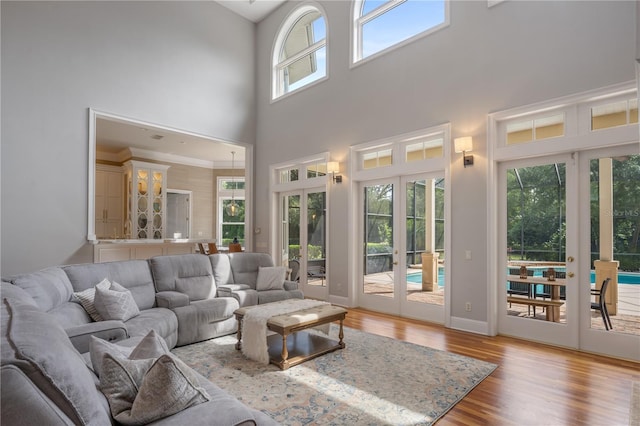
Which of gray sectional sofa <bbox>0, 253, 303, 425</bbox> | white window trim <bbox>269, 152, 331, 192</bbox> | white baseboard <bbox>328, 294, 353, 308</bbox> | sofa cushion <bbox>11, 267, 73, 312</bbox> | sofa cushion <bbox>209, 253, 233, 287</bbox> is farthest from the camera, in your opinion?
white window trim <bbox>269, 152, 331, 192</bbox>

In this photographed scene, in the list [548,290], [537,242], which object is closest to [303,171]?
[537,242]

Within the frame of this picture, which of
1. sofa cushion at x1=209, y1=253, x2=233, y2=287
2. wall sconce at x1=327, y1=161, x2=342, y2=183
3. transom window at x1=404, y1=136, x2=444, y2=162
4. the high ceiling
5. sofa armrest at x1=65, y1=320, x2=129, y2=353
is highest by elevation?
the high ceiling

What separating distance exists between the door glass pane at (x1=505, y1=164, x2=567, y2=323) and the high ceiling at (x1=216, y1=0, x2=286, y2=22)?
584cm

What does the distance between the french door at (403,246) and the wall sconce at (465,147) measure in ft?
1.65

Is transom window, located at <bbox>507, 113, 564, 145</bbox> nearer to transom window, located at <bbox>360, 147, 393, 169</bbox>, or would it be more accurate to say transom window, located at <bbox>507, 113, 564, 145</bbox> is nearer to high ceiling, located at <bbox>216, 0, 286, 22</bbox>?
transom window, located at <bbox>360, 147, 393, 169</bbox>

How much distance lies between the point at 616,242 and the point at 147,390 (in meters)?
4.34

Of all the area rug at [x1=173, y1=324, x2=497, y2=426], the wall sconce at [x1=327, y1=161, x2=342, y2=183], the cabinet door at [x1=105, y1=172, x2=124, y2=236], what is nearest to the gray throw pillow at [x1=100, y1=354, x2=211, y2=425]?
the area rug at [x1=173, y1=324, x2=497, y2=426]

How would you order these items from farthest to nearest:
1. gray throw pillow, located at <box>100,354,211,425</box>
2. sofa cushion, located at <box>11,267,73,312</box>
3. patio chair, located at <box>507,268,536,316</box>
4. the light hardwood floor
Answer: patio chair, located at <box>507,268,536,316</box>
sofa cushion, located at <box>11,267,73,312</box>
the light hardwood floor
gray throw pillow, located at <box>100,354,211,425</box>

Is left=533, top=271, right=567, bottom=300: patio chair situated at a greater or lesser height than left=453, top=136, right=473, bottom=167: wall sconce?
lesser

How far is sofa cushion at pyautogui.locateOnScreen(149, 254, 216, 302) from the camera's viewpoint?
14.2ft

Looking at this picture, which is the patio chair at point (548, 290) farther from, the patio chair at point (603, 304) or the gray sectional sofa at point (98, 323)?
the gray sectional sofa at point (98, 323)

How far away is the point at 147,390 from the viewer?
1401 millimetres

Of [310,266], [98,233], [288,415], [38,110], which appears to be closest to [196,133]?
[38,110]

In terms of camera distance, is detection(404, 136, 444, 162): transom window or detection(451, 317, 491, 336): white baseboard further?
detection(404, 136, 444, 162): transom window
